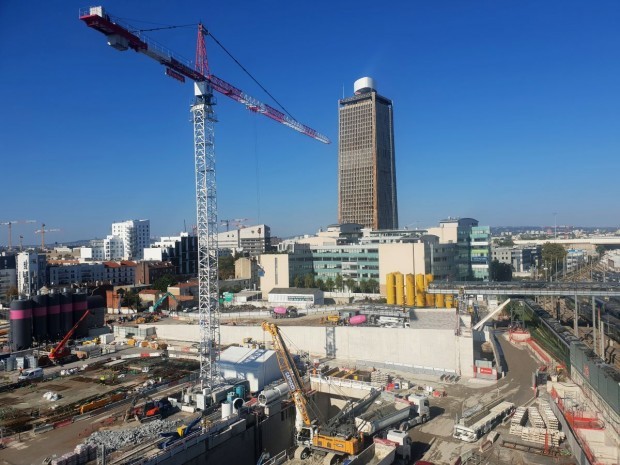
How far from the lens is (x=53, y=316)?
3528 cm

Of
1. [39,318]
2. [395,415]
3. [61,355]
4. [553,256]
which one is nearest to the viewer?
[395,415]

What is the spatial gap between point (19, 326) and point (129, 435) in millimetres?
21168

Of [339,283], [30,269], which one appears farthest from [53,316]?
[30,269]

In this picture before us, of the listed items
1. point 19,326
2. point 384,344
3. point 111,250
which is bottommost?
point 384,344

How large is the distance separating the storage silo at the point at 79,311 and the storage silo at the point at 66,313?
0.35 meters

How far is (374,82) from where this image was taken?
8988cm

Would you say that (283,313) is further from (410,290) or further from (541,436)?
(541,436)

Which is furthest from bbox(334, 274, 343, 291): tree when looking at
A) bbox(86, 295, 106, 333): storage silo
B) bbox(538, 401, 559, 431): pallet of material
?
bbox(538, 401, 559, 431): pallet of material

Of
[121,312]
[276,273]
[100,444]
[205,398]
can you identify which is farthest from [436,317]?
[121,312]

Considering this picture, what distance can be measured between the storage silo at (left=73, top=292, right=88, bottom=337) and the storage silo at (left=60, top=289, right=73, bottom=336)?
1.14 ft

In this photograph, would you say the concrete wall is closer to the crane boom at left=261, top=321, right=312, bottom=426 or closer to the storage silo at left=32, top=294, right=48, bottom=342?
the crane boom at left=261, top=321, right=312, bottom=426

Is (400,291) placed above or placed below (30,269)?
below

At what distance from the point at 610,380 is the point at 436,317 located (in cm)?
1245

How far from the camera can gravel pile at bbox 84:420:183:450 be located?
16.2 m
